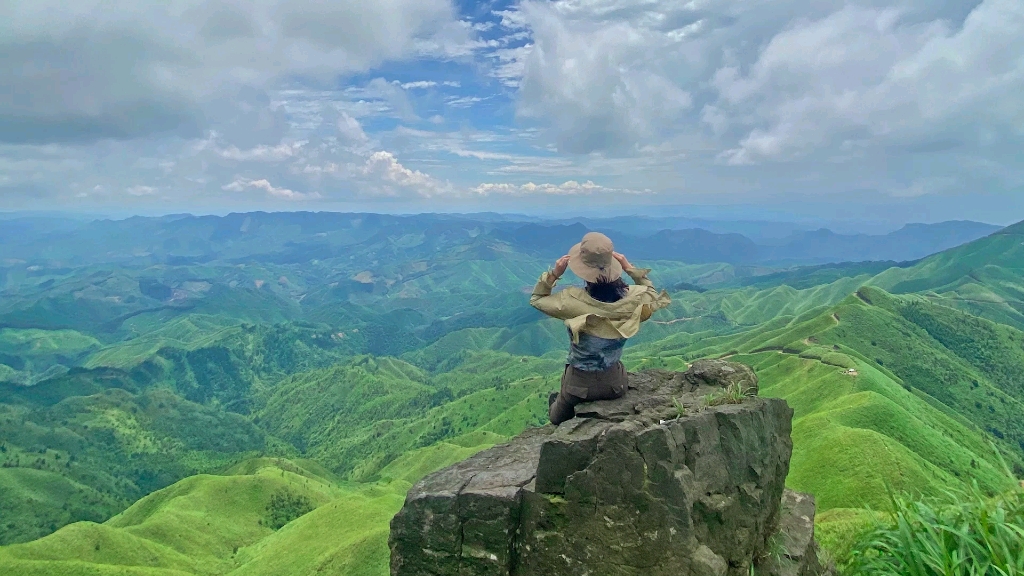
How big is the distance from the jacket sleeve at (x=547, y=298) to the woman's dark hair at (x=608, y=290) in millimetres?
808

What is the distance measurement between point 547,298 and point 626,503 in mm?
4809

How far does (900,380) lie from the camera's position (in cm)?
13062

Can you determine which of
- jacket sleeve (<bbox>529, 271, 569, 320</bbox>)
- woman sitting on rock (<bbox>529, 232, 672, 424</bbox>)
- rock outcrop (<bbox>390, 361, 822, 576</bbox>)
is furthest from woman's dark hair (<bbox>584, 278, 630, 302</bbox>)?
rock outcrop (<bbox>390, 361, 822, 576</bbox>)

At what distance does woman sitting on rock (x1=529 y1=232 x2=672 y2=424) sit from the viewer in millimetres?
12086

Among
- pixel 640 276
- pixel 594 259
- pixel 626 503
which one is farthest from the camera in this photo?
pixel 640 276

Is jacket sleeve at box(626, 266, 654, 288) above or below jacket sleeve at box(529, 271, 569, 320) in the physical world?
above

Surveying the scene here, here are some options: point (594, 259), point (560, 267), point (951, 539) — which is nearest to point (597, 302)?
point (594, 259)

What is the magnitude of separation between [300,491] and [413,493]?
117m

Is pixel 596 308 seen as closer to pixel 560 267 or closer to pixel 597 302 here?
pixel 597 302

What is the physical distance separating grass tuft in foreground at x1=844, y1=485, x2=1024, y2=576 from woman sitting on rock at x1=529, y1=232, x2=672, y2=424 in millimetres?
6463

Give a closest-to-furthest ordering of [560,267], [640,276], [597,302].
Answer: [560,267], [597,302], [640,276]

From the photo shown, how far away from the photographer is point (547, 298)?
498 inches

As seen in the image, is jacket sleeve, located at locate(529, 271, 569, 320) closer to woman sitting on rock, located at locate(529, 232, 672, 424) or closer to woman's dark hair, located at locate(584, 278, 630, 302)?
woman sitting on rock, located at locate(529, 232, 672, 424)

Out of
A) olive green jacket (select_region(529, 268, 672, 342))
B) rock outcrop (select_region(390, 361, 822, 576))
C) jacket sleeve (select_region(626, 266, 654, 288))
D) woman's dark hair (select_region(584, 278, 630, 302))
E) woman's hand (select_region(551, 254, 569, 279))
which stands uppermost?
woman's hand (select_region(551, 254, 569, 279))
